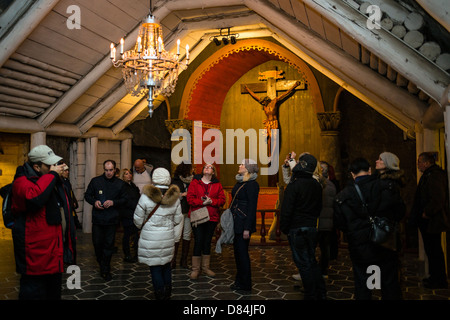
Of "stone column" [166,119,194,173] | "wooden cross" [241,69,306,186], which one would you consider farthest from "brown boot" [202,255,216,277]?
"wooden cross" [241,69,306,186]

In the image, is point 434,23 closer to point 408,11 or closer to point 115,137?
point 408,11

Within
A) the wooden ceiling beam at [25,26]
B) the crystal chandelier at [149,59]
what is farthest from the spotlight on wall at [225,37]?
the wooden ceiling beam at [25,26]

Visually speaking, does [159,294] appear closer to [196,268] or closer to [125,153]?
[196,268]

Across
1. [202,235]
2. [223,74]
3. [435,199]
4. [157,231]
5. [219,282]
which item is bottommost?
[219,282]

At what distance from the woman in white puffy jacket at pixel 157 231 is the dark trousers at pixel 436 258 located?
308 cm

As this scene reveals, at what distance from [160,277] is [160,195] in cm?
87

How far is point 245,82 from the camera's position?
11.9 metres

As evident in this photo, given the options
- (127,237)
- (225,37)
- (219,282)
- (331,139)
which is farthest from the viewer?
(331,139)

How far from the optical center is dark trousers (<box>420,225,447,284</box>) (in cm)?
455

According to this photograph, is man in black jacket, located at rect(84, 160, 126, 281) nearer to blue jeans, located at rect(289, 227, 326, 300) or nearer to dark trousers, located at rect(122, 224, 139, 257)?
dark trousers, located at rect(122, 224, 139, 257)

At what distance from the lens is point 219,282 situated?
492 centimetres

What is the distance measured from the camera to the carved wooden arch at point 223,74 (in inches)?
387

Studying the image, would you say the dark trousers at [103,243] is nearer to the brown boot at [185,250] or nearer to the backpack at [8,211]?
the brown boot at [185,250]

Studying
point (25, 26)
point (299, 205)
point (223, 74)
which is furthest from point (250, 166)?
point (223, 74)
